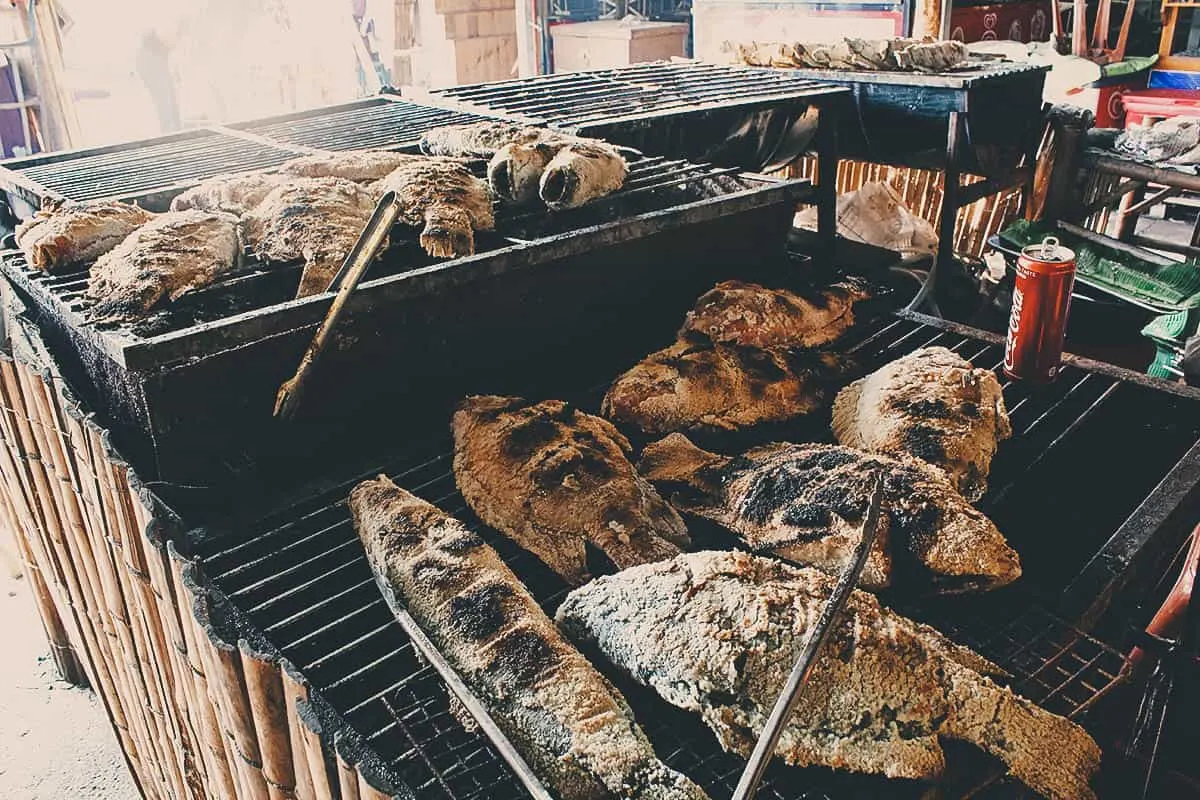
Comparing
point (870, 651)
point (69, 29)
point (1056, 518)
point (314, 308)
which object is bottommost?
point (1056, 518)

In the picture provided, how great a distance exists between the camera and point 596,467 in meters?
2.68

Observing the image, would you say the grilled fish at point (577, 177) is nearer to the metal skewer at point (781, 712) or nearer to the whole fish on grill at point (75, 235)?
the whole fish on grill at point (75, 235)

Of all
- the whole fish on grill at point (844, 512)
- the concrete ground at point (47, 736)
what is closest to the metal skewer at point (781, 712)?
the whole fish on grill at point (844, 512)

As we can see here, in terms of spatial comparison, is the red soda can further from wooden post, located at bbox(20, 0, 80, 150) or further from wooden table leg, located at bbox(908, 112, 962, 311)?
wooden post, located at bbox(20, 0, 80, 150)

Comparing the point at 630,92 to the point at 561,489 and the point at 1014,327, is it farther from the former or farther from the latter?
the point at 561,489

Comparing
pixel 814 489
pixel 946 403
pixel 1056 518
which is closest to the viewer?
pixel 814 489

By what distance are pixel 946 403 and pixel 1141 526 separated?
68cm

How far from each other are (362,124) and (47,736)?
369 centimetres

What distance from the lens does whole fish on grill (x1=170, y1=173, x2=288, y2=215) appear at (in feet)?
11.1

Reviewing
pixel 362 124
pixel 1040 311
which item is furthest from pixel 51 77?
pixel 1040 311

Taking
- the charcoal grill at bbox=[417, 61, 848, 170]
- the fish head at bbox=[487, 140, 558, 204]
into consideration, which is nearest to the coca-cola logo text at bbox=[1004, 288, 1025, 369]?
the fish head at bbox=[487, 140, 558, 204]

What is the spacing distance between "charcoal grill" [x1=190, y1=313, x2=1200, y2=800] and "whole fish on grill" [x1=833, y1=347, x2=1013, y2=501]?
129mm

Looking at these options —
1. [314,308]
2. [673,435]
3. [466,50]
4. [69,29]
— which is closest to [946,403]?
Result: [673,435]

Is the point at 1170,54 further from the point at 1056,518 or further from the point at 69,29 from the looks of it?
the point at 69,29
